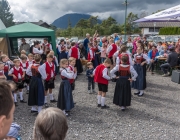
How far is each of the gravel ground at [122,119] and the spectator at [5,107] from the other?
3.11m

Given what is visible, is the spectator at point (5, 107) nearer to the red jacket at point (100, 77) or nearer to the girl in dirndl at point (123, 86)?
the girl in dirndl at point (123, 86)

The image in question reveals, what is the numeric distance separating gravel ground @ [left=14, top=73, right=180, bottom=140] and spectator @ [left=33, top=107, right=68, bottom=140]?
2574mm

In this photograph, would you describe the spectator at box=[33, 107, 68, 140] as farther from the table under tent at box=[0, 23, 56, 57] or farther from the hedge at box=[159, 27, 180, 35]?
the hedge at box=[159, 27, 180, 35]

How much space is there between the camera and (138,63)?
695cm

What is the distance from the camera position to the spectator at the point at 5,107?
3.67 feet

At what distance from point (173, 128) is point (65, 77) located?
2.57m

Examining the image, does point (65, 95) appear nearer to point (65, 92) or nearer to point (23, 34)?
point (65, 92)

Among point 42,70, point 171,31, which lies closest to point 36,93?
point 42,70

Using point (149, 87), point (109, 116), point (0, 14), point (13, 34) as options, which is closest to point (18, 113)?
point (109, 116)

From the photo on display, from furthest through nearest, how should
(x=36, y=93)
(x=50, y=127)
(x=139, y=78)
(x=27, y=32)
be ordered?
1. (x=27, y=32)
2. (x=139, y=78)
3. (x=36, y=93)
4. (x=50, y=127)

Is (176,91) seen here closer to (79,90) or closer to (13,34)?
(79,90)

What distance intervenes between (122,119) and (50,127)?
3.64m

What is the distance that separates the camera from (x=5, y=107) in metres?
1.13

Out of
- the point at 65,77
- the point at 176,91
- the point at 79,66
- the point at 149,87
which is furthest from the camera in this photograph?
the point at 79,66
